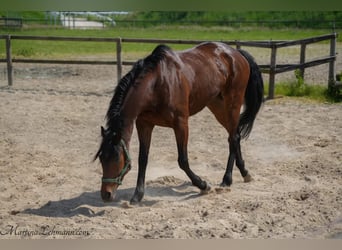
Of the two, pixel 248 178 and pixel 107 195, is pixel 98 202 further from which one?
pixel 248 178

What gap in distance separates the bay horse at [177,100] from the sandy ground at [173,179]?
32 cm

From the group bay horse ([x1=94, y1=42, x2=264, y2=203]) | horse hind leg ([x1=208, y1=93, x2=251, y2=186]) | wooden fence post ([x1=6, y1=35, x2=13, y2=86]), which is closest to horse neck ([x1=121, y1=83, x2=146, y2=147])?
bay horse ([x1=94, y1=42, x2=264, y2=203])

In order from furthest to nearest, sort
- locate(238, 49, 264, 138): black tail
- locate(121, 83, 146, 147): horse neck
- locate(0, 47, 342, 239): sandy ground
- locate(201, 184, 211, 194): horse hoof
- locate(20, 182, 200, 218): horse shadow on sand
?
1. locate(238, 49, 264, 138): black tail
2. locate(201, 184, 211, 194): horse hoof
3. locate(20, 182, 200, 218): horse shadow on sand
4. locate(121, 83, 146, 147): horse neck
5. locate(0, 47, 342, 239): sandy ground

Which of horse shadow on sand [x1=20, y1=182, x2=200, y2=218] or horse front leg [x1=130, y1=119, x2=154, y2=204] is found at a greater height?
horse front leg [x1=130, y1=119, x2=154, y2=204]

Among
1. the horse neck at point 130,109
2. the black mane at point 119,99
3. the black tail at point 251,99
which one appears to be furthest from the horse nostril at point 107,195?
the black tail at point 251,99

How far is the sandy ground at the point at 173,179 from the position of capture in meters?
3.64

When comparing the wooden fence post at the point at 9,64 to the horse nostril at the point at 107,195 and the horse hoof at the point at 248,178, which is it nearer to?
the horse hoof at the point at 248,178

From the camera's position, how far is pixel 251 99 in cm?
533

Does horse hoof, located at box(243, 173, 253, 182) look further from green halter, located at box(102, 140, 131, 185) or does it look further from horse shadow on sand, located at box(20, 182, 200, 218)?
green halter, located at box(102, 140, 131, 185)

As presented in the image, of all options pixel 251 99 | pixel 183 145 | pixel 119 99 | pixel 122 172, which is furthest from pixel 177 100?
pixel 251 99

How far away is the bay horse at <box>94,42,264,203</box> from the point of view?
155 inches

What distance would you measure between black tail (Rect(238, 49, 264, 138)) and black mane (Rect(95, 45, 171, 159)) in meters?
1.34

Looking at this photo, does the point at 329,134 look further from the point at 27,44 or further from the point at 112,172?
the point at 27,44

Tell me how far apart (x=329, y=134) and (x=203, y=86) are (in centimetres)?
263
